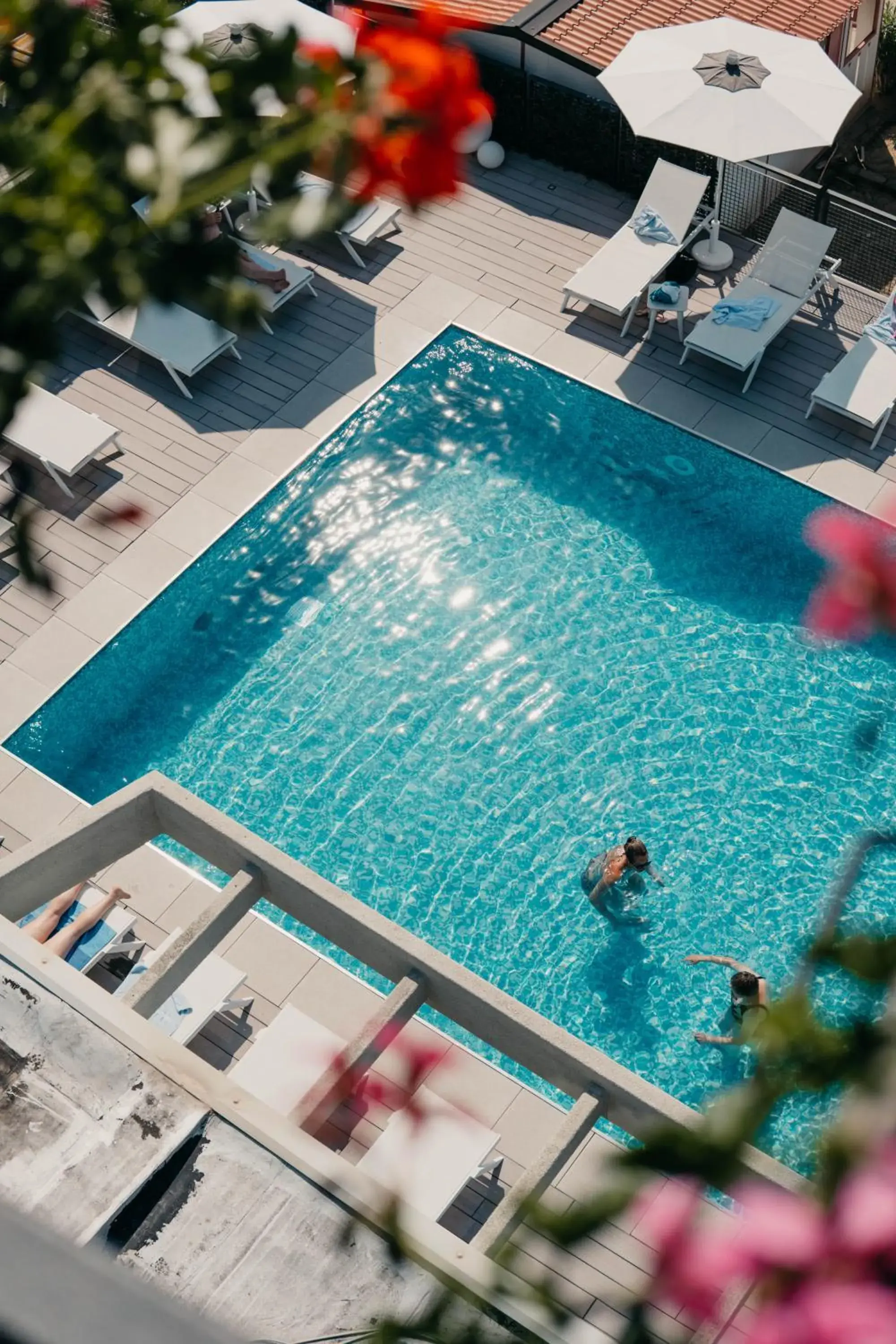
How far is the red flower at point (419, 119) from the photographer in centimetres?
186

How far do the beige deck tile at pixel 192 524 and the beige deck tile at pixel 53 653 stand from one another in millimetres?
1134

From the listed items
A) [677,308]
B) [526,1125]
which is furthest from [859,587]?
[677,308]

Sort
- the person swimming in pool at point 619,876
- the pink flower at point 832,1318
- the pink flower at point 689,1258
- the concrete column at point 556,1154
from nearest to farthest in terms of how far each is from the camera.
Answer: the pink flower at point 832,1318, the pink flower at point 689,1258, the concrete column at point 556,1154, the person swimming in pool at point 619,876

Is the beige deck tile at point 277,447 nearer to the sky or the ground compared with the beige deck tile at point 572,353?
nearer to the ground

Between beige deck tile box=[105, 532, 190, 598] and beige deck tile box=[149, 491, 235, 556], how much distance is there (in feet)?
0.19

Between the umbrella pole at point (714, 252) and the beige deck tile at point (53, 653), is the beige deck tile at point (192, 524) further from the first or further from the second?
the umbrella pole at point (714, 252)

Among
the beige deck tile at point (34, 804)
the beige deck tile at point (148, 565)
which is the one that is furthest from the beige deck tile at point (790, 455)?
the beige deck tile at point (34, 804)

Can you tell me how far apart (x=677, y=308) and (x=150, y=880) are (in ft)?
27.3

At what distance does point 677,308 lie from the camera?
14.1 m

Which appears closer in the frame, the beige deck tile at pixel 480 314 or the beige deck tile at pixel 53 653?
the beige deck tile at pixel 53 653

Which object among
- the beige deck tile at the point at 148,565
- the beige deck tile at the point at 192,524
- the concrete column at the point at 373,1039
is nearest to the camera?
the concrete column at the point at 373,1039

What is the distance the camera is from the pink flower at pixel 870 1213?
3.38ft

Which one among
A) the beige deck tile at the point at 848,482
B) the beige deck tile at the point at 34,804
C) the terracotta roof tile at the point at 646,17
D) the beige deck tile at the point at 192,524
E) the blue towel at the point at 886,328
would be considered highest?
the terracotta roof tile at the point at 646,17

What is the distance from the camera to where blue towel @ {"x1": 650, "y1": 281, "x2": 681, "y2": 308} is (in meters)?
14.2
